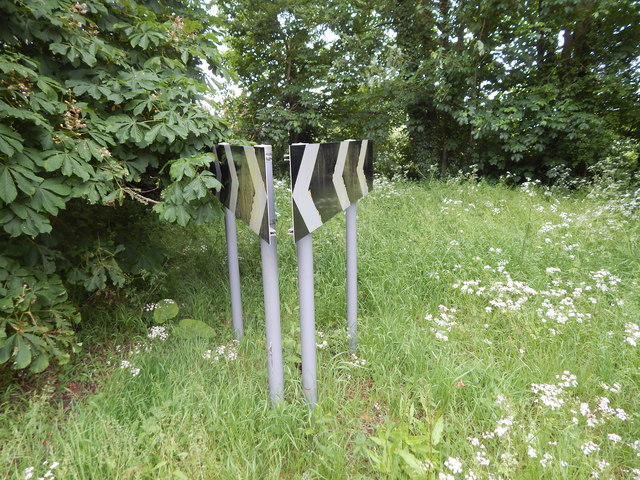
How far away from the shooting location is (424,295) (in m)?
2.84

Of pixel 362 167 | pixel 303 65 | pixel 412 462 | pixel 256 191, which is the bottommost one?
pixel 412 462

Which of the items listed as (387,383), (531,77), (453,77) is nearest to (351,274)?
(387,383)

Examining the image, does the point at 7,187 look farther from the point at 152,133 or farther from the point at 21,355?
the point at 21,355

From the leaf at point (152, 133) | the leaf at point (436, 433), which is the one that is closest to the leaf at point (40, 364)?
the leaf at point (152, 133)

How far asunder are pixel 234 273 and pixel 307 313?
0.94 meters

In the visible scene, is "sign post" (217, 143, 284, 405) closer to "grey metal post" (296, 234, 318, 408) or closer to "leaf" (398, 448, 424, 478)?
"grey metal post" (296, 234, 318, 408)

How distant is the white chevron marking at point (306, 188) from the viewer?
137cm

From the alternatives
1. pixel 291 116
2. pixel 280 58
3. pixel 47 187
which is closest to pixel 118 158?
pixel 47 187

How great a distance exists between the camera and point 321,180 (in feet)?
5.14

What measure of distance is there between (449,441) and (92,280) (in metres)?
2.12

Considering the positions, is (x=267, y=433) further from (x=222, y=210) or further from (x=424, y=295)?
(x=424, y=295)

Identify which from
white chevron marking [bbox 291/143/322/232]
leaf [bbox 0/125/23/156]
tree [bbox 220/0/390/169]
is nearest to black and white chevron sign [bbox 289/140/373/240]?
white chevron marking [bbox 291/143/322/232]

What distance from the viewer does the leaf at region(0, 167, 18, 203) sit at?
1.42 metres

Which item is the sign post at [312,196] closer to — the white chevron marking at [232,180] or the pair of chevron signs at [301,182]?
the pair of chevron signs at [301,182]
